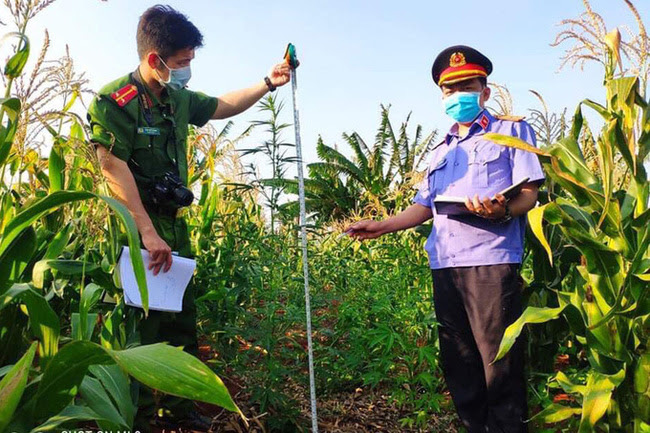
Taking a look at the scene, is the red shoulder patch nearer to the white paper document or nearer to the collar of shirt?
the white paper document

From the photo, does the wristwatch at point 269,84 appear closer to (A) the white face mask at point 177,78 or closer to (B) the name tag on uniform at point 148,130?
(A) the white face mask at point 177,78

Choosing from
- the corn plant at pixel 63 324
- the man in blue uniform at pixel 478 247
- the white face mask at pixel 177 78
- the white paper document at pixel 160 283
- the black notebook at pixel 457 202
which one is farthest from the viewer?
the white face mask at pixel 177 78

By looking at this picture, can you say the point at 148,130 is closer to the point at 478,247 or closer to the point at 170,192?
the point at 170,192

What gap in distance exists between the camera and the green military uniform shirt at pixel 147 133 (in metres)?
2.41

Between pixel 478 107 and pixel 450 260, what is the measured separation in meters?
0.73

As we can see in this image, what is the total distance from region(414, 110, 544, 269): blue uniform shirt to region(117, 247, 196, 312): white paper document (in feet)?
3.81

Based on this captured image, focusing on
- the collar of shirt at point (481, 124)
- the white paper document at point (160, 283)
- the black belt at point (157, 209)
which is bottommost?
the white paper document at point (160, 283)

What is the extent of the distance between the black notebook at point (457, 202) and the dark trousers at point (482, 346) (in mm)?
262

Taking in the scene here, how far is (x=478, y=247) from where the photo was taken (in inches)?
97.8

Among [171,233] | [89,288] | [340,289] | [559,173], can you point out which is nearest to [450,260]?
[559,173]

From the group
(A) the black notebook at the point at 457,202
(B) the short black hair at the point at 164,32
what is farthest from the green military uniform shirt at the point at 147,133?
(A) the black notebook at the point at 457,202

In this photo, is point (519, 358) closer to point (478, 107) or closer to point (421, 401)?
point (421, 401)

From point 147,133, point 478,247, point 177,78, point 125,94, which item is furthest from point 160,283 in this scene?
point 478,247

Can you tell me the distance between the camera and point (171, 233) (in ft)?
8.72
